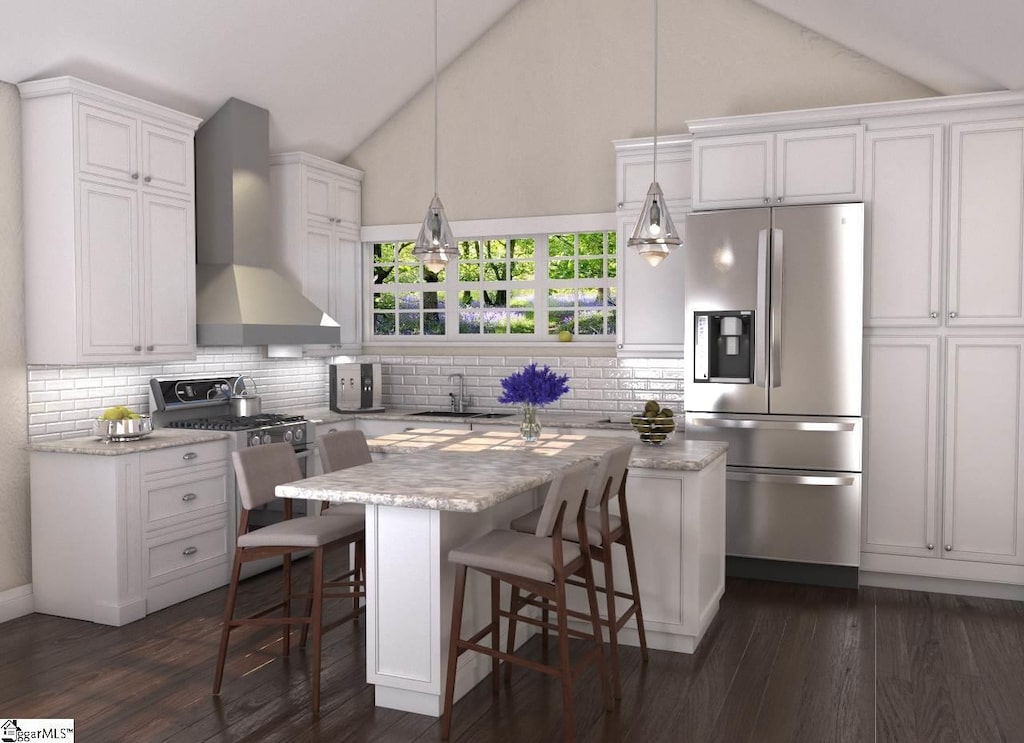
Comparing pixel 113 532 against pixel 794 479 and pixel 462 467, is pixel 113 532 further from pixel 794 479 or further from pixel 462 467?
pixel 794 479

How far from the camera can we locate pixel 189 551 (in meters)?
5.01

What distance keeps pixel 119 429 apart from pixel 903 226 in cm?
467

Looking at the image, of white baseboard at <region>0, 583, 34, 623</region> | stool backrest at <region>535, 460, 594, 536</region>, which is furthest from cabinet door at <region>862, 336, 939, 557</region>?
white baseboard at <region>0, 583, 34, 623</region>

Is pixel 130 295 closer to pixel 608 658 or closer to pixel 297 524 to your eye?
pixel 297 524

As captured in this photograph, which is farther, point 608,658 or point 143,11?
point 143,11

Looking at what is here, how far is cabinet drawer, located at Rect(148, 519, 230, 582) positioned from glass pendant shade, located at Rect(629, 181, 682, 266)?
3.06m

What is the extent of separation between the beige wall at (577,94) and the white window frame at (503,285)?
Answer: 87 mm

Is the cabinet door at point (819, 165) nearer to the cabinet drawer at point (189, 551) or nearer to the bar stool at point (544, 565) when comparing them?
the bar stool at point (544, 565)

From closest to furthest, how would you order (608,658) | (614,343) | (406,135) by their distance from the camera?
(608,658)
(614,343)
(406,135)

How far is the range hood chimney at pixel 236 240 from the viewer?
5574mm

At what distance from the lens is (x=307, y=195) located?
6.62 m

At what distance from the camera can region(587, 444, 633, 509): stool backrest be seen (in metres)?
3.47

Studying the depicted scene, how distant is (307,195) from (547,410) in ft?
8.13

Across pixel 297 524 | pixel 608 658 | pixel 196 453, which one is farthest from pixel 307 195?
pixel 608 658
